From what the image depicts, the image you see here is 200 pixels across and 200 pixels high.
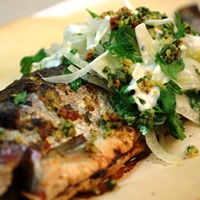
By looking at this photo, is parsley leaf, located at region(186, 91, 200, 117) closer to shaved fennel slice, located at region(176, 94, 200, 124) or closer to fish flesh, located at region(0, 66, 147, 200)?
shaved fennel slice, located at region(176, 94, 200, 124)

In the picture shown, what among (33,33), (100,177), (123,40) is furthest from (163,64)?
(33,33)

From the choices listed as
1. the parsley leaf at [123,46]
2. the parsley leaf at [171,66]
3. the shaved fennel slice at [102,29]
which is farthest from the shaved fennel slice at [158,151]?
the shaved fennel slice at [102,29]

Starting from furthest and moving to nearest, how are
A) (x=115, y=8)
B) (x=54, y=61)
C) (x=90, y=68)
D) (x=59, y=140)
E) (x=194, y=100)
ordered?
(x=115, y=8) → (x=54, y=61) → (x=194, y=100) → (x=90, y=68) → (x=59, y=140)

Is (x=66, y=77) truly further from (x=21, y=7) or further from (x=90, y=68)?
(x=21, y=7)

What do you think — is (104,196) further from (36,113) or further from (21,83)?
(21,83)

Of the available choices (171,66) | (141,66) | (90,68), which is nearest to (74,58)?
(90,68)

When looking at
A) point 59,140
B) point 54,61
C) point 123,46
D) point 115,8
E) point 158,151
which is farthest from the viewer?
point 115,8

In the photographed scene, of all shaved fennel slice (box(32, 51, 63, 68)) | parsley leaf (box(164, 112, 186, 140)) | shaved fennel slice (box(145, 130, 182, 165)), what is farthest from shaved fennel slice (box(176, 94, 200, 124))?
shaved fennel slice (box(32, 51, 63, 68))

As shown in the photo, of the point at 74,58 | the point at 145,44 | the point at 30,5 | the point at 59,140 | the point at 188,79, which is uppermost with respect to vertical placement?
the point at 30,5
